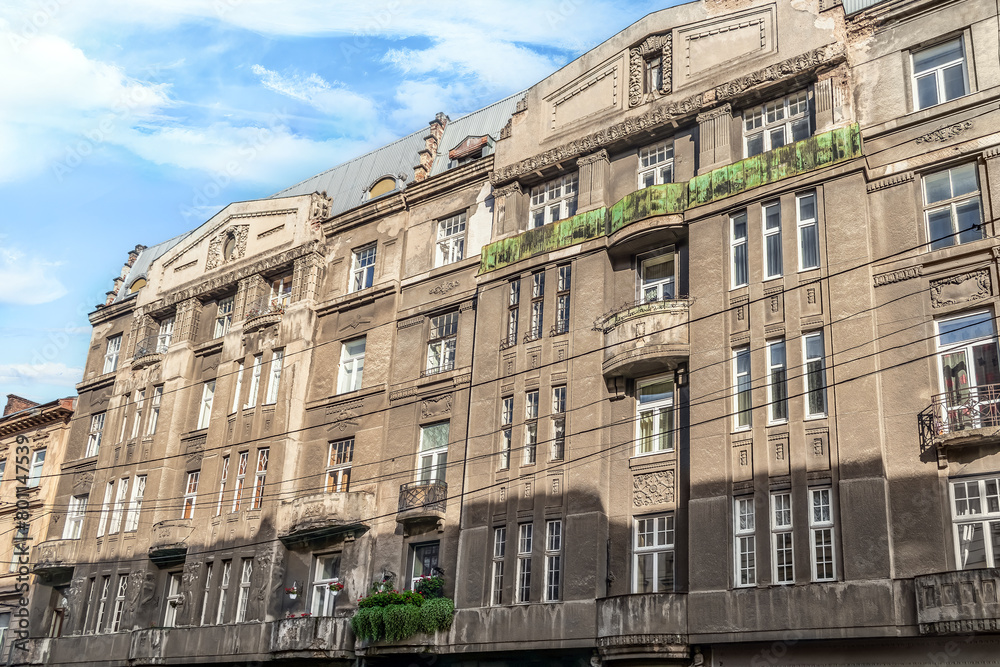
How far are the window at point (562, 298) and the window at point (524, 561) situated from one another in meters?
5.78

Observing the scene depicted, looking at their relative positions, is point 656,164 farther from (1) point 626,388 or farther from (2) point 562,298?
(1) point 626,388

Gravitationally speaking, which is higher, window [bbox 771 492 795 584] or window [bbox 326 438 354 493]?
window [bbox 326 438 354 493]

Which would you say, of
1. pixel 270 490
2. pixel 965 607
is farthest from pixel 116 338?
pixel 965 607

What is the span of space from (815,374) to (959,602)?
20.4ft

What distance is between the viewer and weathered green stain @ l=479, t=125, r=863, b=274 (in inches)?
1019

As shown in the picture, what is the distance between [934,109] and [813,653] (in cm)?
1356

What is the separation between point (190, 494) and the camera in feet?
128

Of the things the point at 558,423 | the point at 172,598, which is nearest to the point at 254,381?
the point at 172,598

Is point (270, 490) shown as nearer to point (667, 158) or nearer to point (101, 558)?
point (101, 558)

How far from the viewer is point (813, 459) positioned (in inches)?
918

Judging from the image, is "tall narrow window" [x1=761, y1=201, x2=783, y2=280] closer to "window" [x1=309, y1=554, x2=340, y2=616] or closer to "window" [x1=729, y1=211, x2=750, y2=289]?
"window" [x1=729, y1=211, x2=750, y2=289]

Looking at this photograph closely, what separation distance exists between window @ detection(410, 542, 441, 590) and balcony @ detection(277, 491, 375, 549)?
205cm

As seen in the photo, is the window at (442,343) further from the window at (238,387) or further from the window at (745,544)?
the window at (745,544)

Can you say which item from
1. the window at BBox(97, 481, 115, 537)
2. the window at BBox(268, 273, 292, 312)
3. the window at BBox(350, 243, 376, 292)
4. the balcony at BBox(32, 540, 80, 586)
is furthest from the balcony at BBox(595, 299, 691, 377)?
the balcony at BBox(32, 540, 80, 586)
